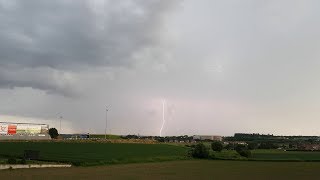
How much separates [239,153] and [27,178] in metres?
109

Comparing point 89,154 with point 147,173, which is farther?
point 89,154

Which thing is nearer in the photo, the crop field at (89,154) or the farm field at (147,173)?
the farm field at (147,173)

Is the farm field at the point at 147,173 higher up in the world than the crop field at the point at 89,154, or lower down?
lower down

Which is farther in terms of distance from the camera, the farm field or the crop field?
the crop field

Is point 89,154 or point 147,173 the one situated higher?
point 89,154

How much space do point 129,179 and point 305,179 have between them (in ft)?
79.6

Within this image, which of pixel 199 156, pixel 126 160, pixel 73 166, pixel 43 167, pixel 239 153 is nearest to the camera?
pixel 43 167

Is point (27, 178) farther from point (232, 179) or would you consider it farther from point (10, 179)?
point (232, 179)

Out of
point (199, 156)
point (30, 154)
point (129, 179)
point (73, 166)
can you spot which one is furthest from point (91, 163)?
point (199, 156)

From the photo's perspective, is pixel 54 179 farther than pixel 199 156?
No

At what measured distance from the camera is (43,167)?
72312 mm

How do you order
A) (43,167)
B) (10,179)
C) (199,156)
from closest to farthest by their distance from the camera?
(10,179)
(43,167)
(199,156)

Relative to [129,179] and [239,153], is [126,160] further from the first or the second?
[239,153]

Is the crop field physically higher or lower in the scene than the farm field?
higher
